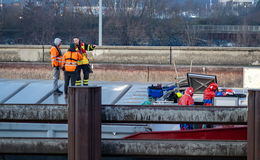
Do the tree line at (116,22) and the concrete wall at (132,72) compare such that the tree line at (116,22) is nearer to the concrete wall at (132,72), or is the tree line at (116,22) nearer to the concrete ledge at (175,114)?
the concrete wall at (132,72)

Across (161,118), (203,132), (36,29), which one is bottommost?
(203,132)

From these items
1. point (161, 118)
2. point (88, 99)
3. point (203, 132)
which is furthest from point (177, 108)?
point (203, 132)

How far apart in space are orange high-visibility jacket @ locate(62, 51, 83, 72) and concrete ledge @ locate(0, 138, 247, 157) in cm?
859

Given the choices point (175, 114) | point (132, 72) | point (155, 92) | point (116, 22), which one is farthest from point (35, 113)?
point (116, 22)

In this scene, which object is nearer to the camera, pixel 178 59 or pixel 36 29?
pixel 178 59

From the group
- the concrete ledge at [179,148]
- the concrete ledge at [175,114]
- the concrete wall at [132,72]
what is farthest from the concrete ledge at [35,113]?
the concrete wall at [132,72]

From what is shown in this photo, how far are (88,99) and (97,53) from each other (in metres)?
14.4

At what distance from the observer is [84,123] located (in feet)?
15.7

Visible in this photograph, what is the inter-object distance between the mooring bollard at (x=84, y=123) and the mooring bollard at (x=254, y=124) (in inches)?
51.1

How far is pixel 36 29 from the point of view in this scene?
112ft

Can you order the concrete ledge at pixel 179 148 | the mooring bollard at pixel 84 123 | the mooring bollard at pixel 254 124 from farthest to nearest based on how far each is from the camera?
the concrete ledge at pixel 179 148
the mooring bollard at pixel 84 123
the mooring bollard at pixel 254 124

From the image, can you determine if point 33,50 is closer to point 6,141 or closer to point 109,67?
point 109,67

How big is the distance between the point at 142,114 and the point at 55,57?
9289mm

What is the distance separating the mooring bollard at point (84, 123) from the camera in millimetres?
4773
